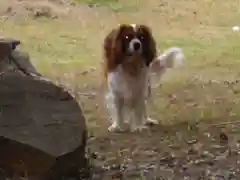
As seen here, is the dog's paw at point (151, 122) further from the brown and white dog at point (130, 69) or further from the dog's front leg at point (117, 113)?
the dog's front leg at point (117, 113)

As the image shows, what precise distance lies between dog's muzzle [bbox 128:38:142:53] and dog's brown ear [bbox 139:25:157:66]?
49mm

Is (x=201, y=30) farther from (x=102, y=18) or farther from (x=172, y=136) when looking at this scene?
(x=172, y=136)

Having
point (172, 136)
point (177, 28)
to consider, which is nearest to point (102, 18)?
point (177, 28)

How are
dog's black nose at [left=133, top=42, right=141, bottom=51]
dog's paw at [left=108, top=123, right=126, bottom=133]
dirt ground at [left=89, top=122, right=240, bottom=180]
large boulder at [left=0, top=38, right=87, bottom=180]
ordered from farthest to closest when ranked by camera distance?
dog's paw at [left=108, top=123, right=126, bottom=133] < dog's black nose at [left=133, top=42, right=141, bottom=51] < dirt ground at [left=89, top=122, right=240, bottom=180] < large boulder at [left=0, top=38, right=87, bottom=180]

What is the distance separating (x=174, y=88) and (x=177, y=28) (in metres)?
1.20

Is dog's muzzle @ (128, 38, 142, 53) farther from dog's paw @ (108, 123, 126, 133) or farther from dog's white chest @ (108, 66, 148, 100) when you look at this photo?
dog's paw @ (108, 123, 126, 133)

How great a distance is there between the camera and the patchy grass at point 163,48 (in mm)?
2877

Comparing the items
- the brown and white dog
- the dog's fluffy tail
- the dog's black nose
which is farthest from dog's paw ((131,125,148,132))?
the dog's black nose

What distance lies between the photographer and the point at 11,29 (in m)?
3.69

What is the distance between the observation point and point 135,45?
2475 millimetres

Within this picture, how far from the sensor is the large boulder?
189cm

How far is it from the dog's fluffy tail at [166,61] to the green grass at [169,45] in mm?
208

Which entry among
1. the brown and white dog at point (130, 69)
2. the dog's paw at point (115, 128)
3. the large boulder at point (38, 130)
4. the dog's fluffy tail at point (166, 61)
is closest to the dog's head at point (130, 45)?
the brown and white dog at point (130, 69)

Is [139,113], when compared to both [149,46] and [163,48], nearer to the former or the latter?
[149,46]
